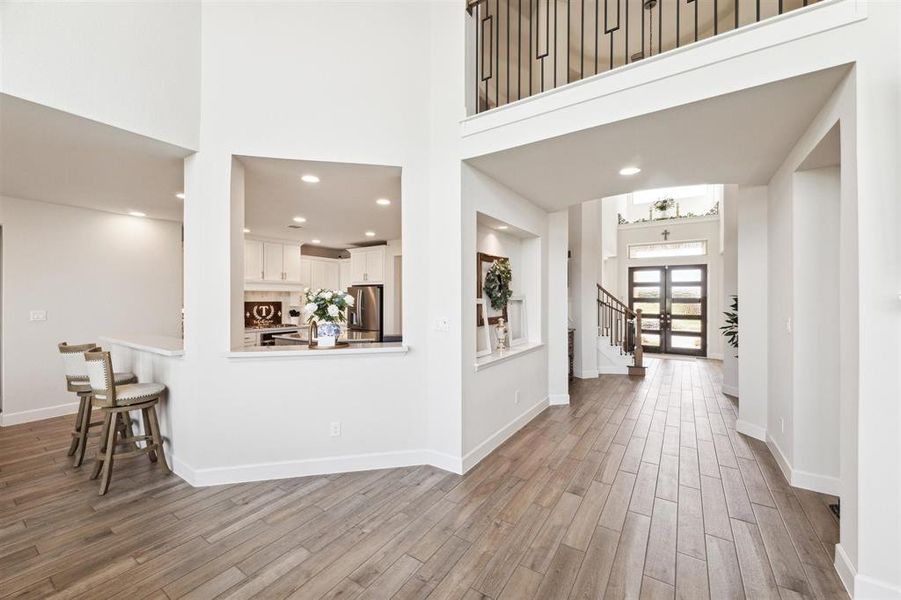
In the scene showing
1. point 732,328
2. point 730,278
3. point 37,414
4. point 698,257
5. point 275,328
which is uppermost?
point 698,257

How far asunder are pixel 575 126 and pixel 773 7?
3066 millimetres

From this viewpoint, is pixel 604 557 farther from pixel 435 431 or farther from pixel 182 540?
pixel 182 540

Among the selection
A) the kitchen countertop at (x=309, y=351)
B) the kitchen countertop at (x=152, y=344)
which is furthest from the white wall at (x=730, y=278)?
the kitchen countertop at (x=152, y=344)

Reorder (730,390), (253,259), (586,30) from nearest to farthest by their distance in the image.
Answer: (586,30)
(730,390)
(253,259)

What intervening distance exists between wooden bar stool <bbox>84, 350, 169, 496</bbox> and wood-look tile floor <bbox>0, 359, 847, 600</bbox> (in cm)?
21

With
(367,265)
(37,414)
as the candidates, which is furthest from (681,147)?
(37,414)

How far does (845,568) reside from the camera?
1860 mm

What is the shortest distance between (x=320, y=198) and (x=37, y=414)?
4065 mm

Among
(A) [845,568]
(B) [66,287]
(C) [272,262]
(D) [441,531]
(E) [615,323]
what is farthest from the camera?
(E) [615,323]

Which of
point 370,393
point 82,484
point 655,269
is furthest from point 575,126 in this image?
point 655,269

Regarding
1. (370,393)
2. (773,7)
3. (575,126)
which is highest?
(773,7)

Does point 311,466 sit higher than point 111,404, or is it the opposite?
point 111,404

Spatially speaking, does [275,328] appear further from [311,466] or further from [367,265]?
[311,466]

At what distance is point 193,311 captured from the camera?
285 cm
